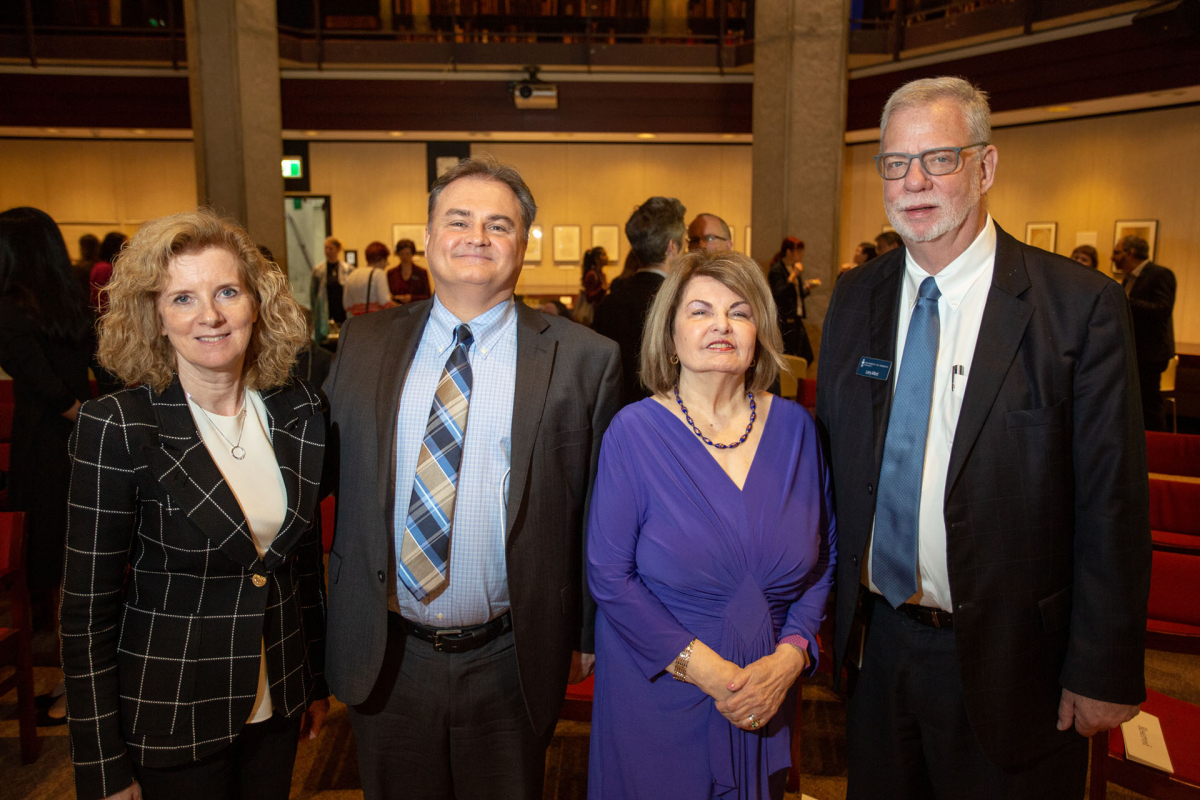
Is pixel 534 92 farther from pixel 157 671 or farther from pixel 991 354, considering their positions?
pixel 157 671

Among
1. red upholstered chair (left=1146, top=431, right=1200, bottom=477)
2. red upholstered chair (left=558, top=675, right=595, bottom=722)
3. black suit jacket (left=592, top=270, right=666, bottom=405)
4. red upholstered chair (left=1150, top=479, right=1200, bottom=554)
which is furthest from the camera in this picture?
red upholstered chair (left=1146, top=431, right=1200, bottom=477)

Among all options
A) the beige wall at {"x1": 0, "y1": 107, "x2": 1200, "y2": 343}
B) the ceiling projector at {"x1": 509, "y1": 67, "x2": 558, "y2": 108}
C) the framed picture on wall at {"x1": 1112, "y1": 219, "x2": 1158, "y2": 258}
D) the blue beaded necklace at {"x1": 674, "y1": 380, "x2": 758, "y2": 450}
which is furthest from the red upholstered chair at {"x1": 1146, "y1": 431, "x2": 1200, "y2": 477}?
the ceiling projector at {"x1": 509, "y1": 67, "x2": 558, "y2": 108}

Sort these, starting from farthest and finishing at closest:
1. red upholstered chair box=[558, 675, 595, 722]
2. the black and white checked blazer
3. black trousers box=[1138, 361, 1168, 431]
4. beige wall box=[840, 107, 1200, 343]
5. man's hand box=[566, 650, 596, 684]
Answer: beige wall box=[840, 107, 1200, 343] < black trousers box=[1138, 361, 1168, 431] < red upholstered chair box=[558, 675, 595, 722] < man's hand box=[566, 650, 596, 684] < the black and white checked blazer

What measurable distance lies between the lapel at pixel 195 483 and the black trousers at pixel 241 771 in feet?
1.40

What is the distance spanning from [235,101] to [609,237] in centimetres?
642

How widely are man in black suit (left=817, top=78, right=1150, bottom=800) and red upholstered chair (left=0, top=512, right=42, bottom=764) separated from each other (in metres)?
2.83

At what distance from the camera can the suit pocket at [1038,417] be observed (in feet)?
5.71

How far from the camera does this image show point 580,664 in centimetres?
209

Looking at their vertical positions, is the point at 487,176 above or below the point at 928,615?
above

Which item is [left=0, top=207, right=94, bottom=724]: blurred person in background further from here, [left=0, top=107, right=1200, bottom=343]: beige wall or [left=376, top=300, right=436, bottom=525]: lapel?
[left=0, top=107, right=1200, bottom=343]: beige wall

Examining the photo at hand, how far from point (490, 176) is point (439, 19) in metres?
11.3

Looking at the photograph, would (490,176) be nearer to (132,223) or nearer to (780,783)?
(780,783)

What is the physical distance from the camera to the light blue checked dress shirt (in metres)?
1.85

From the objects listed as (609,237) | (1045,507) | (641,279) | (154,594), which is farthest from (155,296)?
(609,237)
